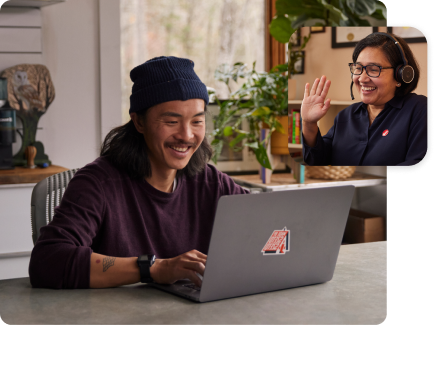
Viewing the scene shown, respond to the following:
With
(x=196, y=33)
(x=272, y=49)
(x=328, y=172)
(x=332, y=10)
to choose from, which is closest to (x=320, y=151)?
(x=332, y=10)

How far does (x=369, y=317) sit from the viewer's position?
1.10 m

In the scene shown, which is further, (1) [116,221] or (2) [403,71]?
(1) [116,221]

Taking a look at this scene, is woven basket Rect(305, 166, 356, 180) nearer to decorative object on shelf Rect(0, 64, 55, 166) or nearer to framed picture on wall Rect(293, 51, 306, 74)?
decorative object on shelf Rect(0, 64, 55, 166)

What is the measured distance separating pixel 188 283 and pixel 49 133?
2.02 metres

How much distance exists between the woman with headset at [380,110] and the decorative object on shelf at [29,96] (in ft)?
7.64

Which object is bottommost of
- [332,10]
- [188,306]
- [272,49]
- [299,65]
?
[188,306]

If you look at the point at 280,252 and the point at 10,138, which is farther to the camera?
the point at 10,138

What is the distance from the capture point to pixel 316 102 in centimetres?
96

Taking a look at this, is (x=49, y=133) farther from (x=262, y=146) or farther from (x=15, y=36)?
(x=262, y=146)

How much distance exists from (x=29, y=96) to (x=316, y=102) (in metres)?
2.35

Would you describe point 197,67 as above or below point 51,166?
above

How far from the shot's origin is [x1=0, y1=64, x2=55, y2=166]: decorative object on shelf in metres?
2.91

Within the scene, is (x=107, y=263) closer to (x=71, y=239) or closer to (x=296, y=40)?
(x=71, y=239)

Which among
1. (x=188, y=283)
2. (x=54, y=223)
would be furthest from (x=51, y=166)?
(x=188, y=283)
